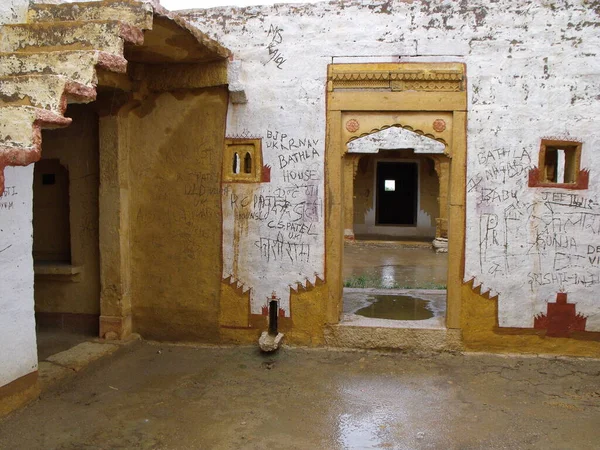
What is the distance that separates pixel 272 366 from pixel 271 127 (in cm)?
255

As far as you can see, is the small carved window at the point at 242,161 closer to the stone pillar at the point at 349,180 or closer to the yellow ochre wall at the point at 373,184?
the stone pillar at the point at 349,180

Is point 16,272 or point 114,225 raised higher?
point 114,225

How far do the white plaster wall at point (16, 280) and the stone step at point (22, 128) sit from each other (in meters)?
1.33

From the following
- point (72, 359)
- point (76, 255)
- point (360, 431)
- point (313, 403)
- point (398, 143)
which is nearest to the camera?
point (360, 431)

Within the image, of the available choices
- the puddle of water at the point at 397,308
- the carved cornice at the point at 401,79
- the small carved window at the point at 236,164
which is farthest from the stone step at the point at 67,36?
the puddle of water at the point at 397,308

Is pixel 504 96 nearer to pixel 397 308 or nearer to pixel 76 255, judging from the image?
pixel 397 308

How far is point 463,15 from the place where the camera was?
571cm

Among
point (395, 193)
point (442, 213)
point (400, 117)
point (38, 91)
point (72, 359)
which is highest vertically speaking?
point (400, 117)

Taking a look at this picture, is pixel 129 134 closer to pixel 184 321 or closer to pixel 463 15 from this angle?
pixel 184 321

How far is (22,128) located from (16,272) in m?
1.75

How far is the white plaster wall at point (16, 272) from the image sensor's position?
4285 mm

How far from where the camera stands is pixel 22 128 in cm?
309

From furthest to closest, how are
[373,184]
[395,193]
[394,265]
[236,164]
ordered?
[395,193] < [373,184] < [394,265] < [236,164]

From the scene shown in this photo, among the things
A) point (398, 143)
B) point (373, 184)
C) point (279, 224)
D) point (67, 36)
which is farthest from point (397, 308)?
point (373, 184)
